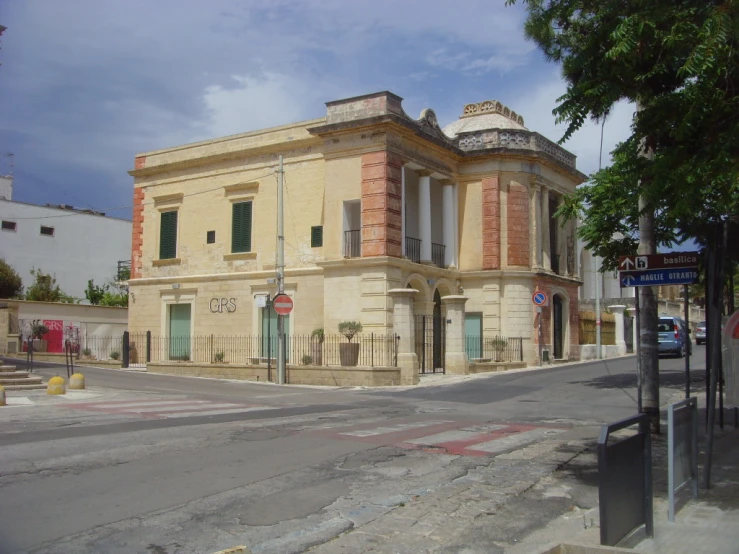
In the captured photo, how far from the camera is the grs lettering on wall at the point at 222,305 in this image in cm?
3023

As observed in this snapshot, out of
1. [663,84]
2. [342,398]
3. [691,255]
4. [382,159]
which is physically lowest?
[342,398]

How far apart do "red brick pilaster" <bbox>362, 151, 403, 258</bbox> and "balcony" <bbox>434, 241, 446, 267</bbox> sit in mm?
4301

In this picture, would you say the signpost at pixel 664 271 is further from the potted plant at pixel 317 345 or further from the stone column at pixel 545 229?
the stone column at pixel 545 229

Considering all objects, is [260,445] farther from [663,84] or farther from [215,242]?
[215,242]

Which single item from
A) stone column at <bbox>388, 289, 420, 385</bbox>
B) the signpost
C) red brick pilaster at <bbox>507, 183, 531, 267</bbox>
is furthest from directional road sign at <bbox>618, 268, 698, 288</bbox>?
red brick pilaster at <bbox>507, 183, 531, 267</bbox>

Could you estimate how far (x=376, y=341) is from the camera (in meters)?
24.7

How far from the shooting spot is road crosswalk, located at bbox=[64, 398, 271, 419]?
559 inches

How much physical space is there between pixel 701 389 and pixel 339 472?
14.2 metres

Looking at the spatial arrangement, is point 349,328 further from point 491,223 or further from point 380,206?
point 491,223

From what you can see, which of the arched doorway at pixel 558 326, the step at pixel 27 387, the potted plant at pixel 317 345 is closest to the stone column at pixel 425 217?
the potted plant at pixel 317 345

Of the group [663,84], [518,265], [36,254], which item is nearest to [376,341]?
[518,265]

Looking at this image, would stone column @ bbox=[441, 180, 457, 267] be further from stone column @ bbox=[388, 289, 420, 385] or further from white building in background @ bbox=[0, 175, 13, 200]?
white building in background @ bbox=[0, 175, 13, 200]

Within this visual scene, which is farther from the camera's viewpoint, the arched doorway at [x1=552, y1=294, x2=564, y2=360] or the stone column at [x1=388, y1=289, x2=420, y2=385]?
the arched doorway at [x1=552, y1=294, x2=564, y2=360]

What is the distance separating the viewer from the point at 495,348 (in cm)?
3039
